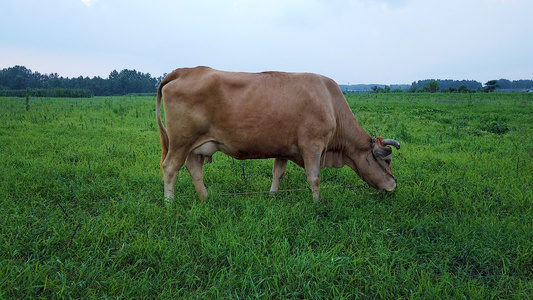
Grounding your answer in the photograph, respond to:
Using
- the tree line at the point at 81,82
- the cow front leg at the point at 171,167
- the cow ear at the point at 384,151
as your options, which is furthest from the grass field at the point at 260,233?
the tree line at the point at 81,82

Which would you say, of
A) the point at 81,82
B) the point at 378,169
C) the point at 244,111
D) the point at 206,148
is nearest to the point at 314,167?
the point at 378,169

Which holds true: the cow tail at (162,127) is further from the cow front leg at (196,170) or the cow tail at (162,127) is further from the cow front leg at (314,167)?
the cow front leg at (314,167)

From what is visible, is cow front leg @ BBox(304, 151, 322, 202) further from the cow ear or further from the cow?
the cow ear

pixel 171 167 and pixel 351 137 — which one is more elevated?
pixel 351 137

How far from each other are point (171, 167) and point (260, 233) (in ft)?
5.19

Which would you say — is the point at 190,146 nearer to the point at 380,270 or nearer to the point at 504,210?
the point at 380,270

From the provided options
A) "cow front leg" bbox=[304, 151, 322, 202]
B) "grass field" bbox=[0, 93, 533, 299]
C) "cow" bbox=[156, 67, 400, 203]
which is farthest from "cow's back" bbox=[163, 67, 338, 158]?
"grass field" bbox=[0, 93, 533, 299]

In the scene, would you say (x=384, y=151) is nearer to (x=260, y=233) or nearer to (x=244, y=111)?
(x=244, y=111)

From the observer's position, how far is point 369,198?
470 cm

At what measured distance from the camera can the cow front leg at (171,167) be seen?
168 inches

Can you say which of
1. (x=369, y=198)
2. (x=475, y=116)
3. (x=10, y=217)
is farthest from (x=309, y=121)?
(x=475, y=116)

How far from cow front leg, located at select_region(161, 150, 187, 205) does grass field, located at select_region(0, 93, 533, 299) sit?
0.14 metres

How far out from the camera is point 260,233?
344 centimetres

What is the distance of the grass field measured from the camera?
269 cm
